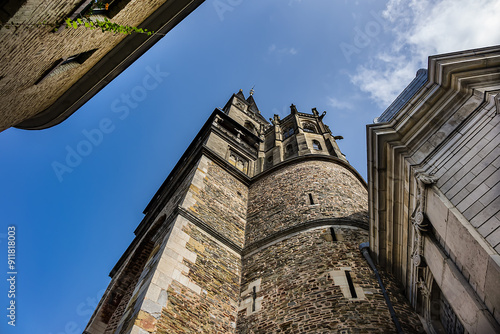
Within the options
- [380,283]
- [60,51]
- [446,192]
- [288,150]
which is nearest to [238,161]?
[288,150]

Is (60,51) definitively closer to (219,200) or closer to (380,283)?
(219,200)

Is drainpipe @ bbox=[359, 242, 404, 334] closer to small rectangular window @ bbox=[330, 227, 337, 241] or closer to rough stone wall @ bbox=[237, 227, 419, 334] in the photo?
rough stone wall @ bbox=[237, 227, 419, 334]

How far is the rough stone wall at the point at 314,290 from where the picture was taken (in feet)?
20.3

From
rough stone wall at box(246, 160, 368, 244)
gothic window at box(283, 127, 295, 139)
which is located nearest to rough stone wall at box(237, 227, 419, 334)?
rough stone wall at box(246, 160, 368, 244)

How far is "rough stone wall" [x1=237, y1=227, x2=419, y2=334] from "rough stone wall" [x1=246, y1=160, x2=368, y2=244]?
3.11 feet

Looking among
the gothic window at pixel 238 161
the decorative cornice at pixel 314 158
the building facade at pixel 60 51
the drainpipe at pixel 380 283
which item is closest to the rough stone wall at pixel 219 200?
the decorative cornice at pixel 314 158

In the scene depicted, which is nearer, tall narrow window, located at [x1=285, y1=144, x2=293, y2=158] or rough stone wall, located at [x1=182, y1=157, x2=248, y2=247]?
rough stone wall, located at [x1=182, y1=157, x2=248, y2=247]

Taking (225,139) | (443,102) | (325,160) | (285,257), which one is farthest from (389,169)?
(225,139)

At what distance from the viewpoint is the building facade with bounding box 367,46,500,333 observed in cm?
420

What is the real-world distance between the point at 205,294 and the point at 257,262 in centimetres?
187

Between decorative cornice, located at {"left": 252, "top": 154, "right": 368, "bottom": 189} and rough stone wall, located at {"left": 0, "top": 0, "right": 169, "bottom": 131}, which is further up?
decorative cornice, located at {"left": 252, "top": 154, "right": 368, "bottom": 189}

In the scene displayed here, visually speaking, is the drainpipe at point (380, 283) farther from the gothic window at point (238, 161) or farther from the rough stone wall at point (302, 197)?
the gothic window at point (238, 161)

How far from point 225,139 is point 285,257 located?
877 cm

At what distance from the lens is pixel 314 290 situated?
23.0ft
